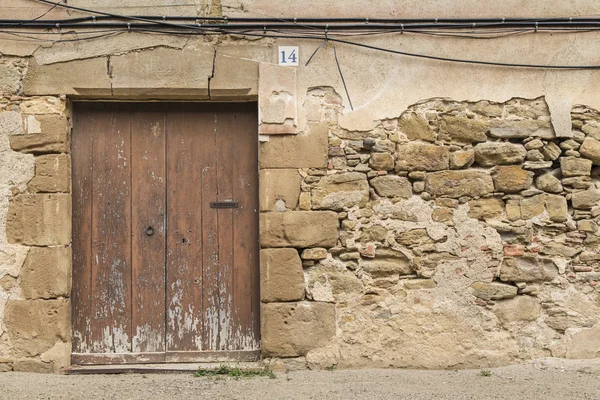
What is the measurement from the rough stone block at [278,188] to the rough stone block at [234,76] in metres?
0.54

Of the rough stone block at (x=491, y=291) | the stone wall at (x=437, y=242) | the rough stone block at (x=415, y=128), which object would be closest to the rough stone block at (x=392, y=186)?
the stone wall at (x=437, y=242)

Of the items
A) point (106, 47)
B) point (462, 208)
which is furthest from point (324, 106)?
point (106, 47)

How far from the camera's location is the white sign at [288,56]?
153 inches

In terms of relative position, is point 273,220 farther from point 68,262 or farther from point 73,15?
point 73,15

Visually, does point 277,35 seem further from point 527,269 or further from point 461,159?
point 527,269

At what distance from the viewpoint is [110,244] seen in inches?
158

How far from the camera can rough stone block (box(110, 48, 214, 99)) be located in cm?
385

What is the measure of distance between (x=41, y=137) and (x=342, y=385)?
2440mm

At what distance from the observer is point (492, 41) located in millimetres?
3949

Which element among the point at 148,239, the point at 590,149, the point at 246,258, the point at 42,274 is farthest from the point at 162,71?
the point at 590,149

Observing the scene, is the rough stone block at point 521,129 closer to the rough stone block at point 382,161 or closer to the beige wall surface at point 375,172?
the beige wall surface at point 375,172

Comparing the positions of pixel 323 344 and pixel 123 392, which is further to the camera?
pixel 323 344

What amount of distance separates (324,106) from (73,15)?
173 cm

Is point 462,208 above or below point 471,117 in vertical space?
below
